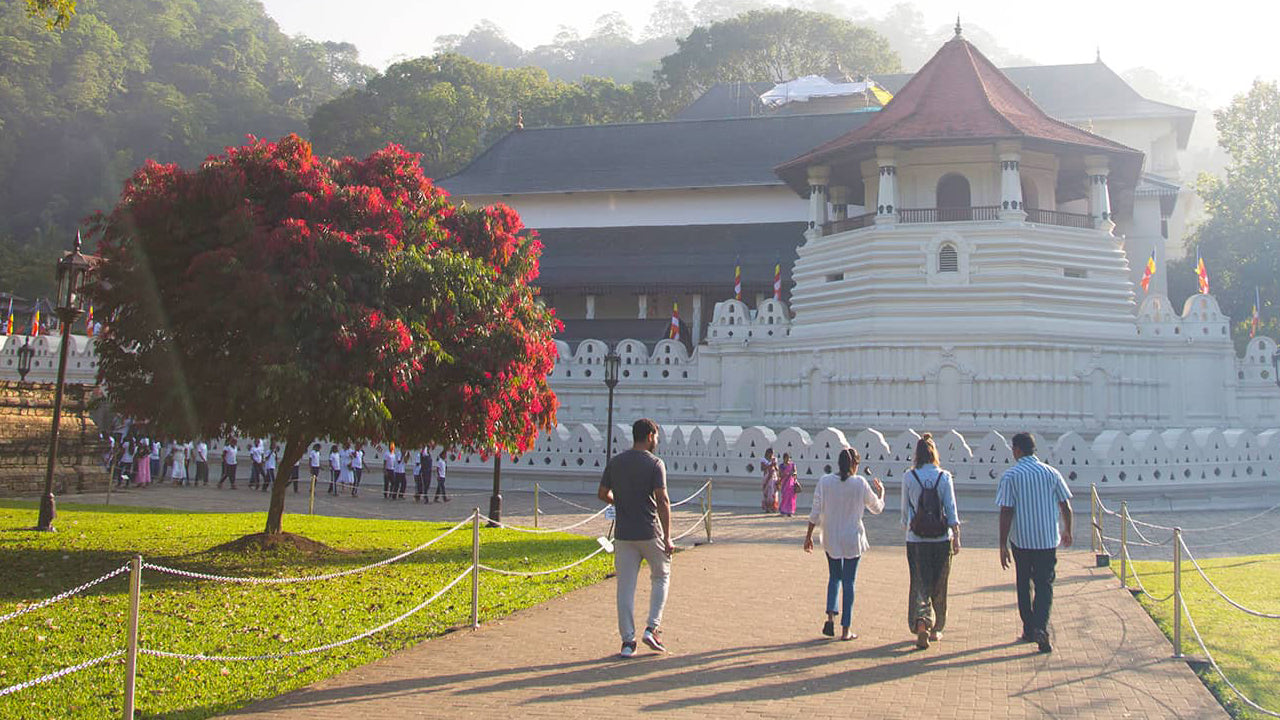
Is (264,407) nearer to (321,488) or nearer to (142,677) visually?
(142,677)

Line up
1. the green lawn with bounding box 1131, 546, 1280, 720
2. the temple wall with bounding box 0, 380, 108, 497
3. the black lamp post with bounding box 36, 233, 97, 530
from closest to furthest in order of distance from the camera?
the green lawn with bounding box 1131, 546, 1280, 720, the black lamp post with bounding box 36, 233, 97, 530, the temple wall with bounding box 0, 380, 108, 497

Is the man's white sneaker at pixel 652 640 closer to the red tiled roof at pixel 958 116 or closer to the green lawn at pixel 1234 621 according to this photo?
the green lawn at pixel 1234 621

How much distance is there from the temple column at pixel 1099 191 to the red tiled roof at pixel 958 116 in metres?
0.55

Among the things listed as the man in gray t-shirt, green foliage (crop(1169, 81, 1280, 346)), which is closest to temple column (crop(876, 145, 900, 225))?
green foliage (crop(1169, 81, 1280, 346))

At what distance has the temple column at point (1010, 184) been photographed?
27219 mm

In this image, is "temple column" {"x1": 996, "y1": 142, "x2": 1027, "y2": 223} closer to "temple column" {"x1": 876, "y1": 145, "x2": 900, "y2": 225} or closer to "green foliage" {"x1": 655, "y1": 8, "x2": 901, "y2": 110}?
"temple column" {"x1": 876, "y1": 145, "x2": 900, "y2": 225}

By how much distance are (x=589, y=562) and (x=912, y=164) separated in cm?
1986

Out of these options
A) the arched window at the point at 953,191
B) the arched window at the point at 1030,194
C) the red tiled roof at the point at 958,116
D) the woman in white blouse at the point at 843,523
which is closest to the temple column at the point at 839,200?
the red tiled roof at the point at 958,116

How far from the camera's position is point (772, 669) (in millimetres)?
7164

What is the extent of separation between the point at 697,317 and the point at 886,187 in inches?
479

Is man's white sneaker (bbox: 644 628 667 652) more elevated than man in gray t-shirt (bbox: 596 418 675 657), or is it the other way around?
man in gray t-shirt (bbox: 596 418 675 657)

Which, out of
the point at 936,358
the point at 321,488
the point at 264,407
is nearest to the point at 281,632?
the point at 264,407

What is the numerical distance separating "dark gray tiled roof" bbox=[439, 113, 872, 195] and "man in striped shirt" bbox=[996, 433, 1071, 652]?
3716cm

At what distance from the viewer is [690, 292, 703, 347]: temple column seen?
1519 inches
